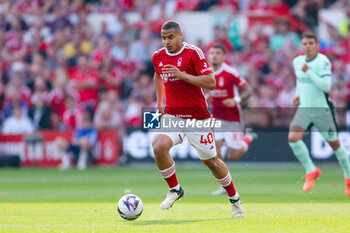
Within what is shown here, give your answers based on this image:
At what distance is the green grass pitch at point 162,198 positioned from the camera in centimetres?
848

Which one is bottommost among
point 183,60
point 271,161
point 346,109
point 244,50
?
point 271,161

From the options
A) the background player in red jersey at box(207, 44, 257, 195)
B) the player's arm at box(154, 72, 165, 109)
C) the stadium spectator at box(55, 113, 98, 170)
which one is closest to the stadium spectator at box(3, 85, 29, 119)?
the stadium spectator at box(55, 113, 98, 170)

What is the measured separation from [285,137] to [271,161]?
85 centimetres

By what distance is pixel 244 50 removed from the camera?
73.2ft

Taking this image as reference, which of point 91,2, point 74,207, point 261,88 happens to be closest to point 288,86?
point 261,88

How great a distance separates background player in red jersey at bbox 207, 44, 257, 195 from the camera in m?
14.1

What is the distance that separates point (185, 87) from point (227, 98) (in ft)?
15.6

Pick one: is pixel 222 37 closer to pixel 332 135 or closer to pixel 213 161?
pixel 332 135

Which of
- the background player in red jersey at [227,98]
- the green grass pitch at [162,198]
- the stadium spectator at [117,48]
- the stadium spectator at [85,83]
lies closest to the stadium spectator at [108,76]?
the stadium spectator at [85,83]

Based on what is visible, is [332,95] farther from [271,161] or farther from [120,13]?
[120,13]

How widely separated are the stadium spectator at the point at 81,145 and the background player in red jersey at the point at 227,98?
746 cm

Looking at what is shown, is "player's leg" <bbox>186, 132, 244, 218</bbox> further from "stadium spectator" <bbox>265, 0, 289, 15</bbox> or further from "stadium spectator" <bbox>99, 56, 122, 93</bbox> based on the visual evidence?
"stadium spectator" <bbox>265, 0, 289, 15</bbox>

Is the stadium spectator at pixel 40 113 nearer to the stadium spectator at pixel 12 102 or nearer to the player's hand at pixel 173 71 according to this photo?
the stadium spectator at pixel 12 102

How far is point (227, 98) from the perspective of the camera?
14305mm
